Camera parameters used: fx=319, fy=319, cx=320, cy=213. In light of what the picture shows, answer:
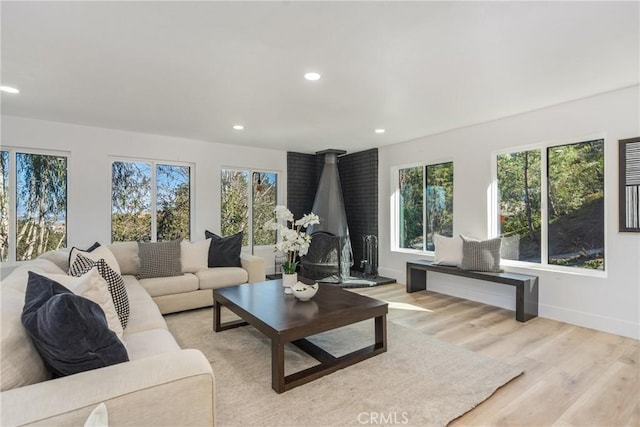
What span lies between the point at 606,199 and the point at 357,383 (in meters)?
3.10

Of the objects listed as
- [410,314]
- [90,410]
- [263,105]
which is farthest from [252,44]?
[410,314]

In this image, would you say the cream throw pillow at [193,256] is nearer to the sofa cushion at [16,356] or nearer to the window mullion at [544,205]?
the sofa cushion at [16,356]

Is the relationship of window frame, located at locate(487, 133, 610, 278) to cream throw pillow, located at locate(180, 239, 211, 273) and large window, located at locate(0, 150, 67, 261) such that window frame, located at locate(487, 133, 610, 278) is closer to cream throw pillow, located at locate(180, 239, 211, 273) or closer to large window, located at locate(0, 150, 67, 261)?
cream throw pillow, located at locate(180, 239, 211, 273)

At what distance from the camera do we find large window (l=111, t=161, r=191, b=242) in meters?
4.68

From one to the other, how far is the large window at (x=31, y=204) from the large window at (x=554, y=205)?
19.1 feet

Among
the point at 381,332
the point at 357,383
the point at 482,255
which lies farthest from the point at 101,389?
the point at 482,255

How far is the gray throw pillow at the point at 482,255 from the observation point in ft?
12.8

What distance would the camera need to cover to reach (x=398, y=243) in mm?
5680

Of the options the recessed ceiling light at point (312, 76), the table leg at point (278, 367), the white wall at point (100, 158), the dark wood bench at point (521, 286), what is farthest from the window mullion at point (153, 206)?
the dark wood bench at point (521, 286)

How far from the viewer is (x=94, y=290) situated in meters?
1.77

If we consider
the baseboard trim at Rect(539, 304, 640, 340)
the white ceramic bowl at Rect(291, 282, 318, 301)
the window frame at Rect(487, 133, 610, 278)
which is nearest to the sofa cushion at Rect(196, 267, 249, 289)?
the white ceramic bowl at Rect(291, 282, 318, 301)

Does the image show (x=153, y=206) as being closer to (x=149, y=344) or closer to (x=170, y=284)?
(x=170, y=284)

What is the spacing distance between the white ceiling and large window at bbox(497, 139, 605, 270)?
65cm

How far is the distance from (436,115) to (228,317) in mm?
3376
